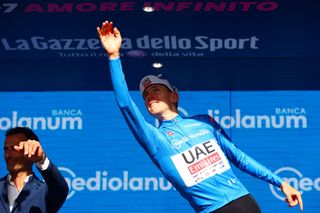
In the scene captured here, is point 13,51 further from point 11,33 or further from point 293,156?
point 293,156

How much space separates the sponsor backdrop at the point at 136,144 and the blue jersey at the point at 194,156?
1.82m

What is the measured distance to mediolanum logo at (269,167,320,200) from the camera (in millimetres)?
6059

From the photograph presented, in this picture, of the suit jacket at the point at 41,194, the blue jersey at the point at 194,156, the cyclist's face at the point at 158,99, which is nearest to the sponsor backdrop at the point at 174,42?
the cyclist's face at the point at 158,99

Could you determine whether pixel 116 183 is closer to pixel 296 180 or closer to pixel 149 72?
pixel 149 72

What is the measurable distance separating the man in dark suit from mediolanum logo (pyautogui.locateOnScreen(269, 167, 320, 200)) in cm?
288

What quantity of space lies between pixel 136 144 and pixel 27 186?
8.56 feet

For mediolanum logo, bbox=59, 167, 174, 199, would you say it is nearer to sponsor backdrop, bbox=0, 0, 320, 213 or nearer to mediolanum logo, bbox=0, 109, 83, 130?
sponsor backdrop, bbox=0, 0, 320, 213

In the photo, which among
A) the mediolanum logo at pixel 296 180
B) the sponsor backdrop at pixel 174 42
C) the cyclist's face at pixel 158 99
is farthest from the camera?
the sponsor backdrop at pixel 174 42

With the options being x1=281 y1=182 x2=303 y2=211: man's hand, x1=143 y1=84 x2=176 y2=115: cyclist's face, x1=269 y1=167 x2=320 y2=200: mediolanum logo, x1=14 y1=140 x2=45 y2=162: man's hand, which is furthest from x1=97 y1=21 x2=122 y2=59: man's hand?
x1=269 y1=167 x2=320 y2=200: mediolanum logo

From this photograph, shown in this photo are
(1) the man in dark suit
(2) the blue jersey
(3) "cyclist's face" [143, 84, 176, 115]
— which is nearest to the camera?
(1) the man in dark suit

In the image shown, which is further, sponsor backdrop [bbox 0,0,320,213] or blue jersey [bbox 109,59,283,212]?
sponsor backdrop [bbox 0,0,320,213]

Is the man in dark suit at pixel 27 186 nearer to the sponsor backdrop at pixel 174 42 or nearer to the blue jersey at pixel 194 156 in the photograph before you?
the blue jersey at pixel 194 156

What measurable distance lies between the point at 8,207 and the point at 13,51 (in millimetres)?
2925

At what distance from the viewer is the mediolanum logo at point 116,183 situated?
612 centimetres
